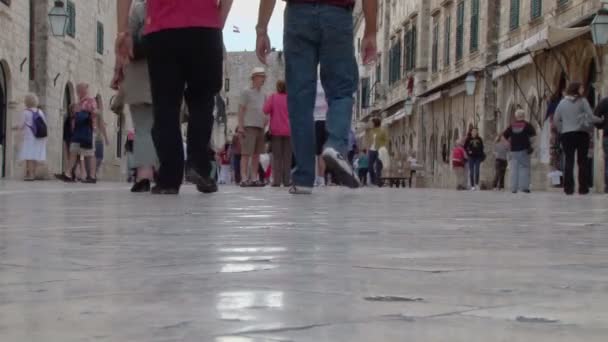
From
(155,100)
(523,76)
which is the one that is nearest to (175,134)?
(155,100)

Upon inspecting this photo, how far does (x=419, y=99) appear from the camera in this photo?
1586 inches

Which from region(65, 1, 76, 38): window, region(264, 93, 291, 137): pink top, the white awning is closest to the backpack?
region(264, 93, 291, 137): pink top

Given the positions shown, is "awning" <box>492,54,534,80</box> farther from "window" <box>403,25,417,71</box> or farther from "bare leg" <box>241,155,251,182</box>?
"window" <box>403,25,417,71</box>

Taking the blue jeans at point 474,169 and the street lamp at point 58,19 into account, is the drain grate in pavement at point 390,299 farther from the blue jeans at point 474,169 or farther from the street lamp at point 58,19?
the blue jeans at point 474,169

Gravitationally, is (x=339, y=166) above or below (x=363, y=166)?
below

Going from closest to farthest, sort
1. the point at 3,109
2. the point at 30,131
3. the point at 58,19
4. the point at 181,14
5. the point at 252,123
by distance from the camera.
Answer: the point at 181,14, the point at 252,123, the point at 30,131, the point at 58,19, the point at 3,109

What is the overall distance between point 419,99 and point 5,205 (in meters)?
34.4

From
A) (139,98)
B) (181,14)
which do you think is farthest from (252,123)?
(181,14)

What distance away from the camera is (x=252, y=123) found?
50.9ft

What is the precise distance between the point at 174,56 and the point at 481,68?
23.8 metres

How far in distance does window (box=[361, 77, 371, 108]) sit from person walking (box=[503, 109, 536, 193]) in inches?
1371

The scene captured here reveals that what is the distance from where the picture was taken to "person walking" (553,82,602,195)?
15.6 m

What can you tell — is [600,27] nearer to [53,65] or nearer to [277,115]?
[277,115]

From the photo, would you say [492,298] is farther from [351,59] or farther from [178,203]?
[351,59]
